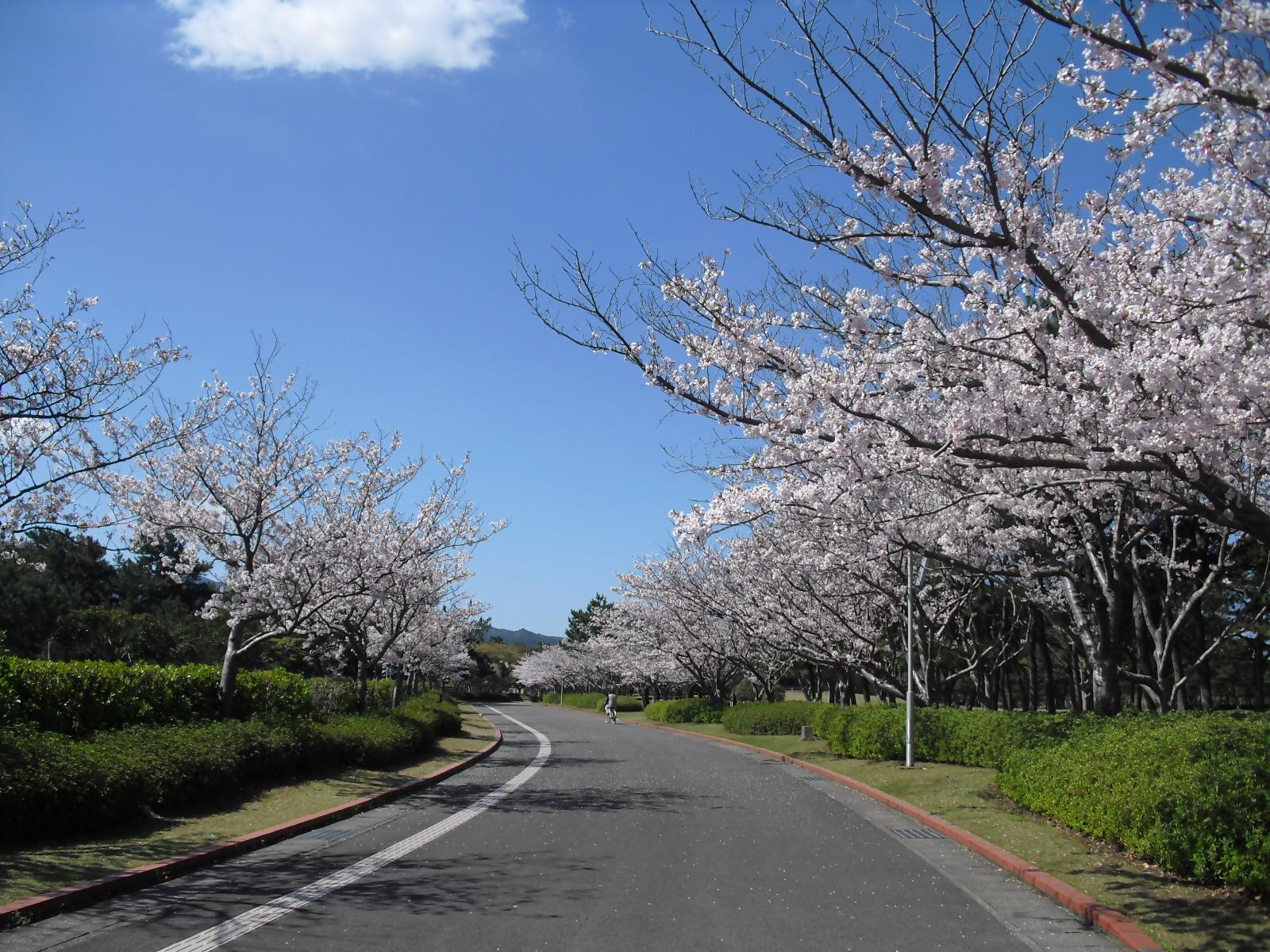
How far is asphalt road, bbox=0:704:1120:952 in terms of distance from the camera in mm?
6246

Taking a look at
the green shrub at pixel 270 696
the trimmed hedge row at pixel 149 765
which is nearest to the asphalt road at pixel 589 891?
the trimmed hedge row at pixel 149 765

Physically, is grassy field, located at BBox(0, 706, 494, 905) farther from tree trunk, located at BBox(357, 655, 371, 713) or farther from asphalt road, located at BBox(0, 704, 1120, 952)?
tree trunk, located at BBox(357, 655, 371, 713)

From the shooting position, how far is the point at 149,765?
33.6ft

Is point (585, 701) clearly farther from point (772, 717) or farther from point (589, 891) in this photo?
point (589, 891)

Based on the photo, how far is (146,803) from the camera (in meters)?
10.2

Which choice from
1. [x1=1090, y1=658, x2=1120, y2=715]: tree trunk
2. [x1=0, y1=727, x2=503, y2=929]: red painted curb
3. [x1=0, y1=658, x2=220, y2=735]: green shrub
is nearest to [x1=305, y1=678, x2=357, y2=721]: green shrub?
[x1=0, y1=658, x2=220, y2=735]: green shrub

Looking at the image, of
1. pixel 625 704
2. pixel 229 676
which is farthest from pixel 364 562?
pixel 625 704

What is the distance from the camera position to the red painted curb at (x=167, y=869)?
253 inches

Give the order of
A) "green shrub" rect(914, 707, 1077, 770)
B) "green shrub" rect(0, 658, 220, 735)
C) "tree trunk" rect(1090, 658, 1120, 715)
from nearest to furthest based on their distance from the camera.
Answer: "green shrub" rect(0, 658, 220, 735)
"green shrub" rect(914, 707, 1077, 770)
"tree trunk" rect(1090, 658, 1120, 715)

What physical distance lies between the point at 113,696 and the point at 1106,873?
42.5 ft

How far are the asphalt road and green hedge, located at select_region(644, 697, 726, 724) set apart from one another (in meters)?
27.3

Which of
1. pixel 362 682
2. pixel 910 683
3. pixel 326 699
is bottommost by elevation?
pixel 326 699

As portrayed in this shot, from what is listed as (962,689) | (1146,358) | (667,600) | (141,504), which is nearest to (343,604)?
(141,504)

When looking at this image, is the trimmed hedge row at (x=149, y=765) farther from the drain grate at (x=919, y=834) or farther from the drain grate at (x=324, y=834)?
the drain grate at (x=919, y=834)
